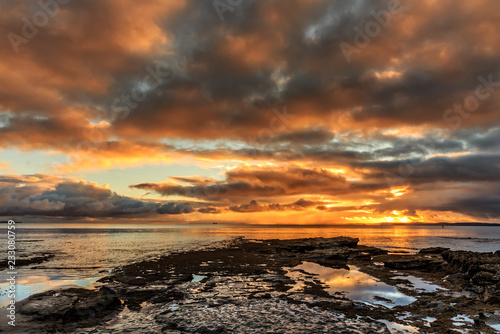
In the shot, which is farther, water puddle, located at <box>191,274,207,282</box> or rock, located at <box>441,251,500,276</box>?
rock, located at <box>441,251,500,276</box>

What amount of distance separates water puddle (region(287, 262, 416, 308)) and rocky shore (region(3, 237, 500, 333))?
0.27 feet

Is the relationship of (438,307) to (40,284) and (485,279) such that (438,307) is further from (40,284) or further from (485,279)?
(40,284)

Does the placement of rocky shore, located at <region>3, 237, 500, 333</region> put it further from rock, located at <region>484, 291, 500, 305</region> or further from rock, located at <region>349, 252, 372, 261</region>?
rock, located at <region>349, 252, 372, 261</region>

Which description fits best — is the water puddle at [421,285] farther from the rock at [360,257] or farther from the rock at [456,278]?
the rock at [360,257]

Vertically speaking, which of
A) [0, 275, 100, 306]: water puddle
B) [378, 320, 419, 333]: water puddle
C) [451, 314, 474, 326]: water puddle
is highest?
[451, 314, 474, 326]: water puddle

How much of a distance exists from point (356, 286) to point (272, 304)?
1102cm

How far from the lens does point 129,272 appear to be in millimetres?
30938

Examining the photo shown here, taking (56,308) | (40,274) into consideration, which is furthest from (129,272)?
(56,308)

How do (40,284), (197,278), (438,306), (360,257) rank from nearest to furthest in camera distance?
(438,306) → (40,284) → (197,278) → (360,257)

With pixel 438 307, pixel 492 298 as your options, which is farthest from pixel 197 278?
pixel 492 298

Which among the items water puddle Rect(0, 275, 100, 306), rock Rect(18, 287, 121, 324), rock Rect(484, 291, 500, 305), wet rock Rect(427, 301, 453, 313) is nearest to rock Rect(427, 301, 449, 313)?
wet rock Rect(427, 301, 453, 313)

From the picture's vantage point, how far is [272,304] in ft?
60.8

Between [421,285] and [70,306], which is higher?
[70,306]

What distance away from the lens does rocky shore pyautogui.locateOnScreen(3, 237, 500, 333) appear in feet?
47.3
